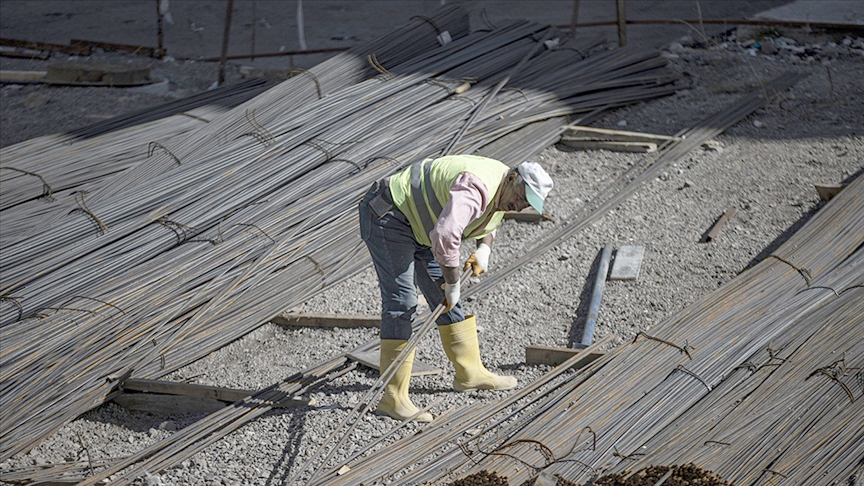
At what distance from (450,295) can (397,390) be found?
2.09 feet

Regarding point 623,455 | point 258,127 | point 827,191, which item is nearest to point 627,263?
point 827,191

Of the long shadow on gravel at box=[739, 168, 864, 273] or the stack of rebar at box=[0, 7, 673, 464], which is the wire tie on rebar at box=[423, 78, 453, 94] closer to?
the stack of rebar at box=[0, 7, 673, 464]

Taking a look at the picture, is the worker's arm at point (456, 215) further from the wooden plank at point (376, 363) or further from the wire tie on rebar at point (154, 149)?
the wire tie on rebar at point (154, 149)

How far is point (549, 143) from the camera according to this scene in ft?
22.5

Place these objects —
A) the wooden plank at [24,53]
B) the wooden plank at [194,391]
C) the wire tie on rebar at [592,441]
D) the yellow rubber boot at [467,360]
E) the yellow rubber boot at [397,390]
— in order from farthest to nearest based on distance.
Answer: the wooden plank at [24,53] → the wooden plank at [194,391] → the yellow rubber boot at [467,360] → the yellow rubber boot at [397,390] → the wire tie on rebar at [592,441]

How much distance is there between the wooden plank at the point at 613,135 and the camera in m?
6.86

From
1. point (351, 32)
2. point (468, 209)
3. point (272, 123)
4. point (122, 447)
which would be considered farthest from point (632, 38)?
point (122, 447)

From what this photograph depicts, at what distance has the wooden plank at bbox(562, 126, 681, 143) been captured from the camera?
6.86 m

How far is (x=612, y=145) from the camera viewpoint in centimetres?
684

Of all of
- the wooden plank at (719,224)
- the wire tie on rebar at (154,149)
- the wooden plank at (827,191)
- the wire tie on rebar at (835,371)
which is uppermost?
the wire tie on rebar at (154,149)

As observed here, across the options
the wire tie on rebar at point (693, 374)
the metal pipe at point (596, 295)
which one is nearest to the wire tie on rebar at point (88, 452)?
the metal pipe at point (596, 295)

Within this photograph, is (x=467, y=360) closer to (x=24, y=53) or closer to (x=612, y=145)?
(x=612, y=145)

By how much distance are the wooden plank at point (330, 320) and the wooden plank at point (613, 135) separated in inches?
117

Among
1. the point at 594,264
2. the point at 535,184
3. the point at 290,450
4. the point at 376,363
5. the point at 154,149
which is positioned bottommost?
the point at 290,450
